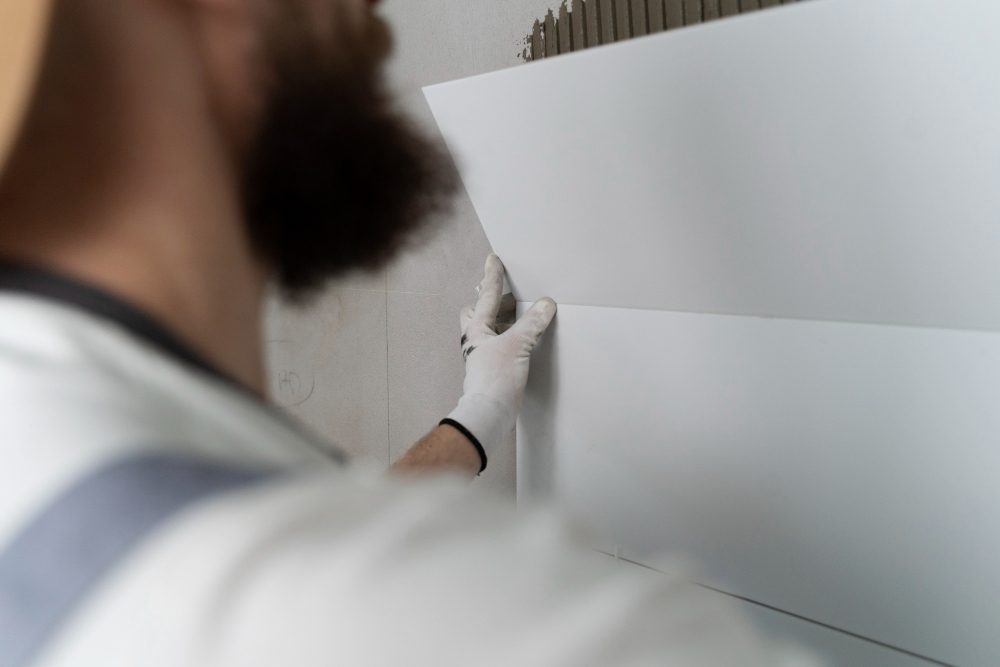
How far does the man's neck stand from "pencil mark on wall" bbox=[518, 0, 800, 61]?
2.00ft

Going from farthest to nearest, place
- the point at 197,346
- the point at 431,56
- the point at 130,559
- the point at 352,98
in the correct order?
1. the point at 431,56
2. the point at 352,98
3. the point at 197,346
4. the point at 130,559

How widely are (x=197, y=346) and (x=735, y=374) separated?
0.80m

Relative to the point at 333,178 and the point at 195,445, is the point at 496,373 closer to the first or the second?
the point at 333,178

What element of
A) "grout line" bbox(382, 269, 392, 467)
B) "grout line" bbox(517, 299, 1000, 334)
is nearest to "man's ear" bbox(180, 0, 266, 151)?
"grout line" bbox(517, 299, 1000, 334)

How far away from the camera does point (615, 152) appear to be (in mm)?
805

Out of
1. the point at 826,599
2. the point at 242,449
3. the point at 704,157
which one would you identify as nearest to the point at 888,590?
the point at 826,599

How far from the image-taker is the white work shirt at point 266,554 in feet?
0.79

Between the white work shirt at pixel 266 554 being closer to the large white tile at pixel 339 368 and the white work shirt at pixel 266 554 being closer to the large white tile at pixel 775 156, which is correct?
the large white tile at pixel 775 156

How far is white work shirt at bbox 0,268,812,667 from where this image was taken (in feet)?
0.79

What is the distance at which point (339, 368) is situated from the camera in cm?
185

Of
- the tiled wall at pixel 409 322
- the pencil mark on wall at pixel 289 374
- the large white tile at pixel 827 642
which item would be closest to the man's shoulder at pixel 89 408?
the large white tile at pixel 827 642

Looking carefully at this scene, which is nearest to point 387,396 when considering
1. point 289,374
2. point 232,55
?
point 289,374

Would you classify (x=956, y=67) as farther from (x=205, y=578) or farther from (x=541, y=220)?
(x=205, y=578)

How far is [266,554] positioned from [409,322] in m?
1.41
